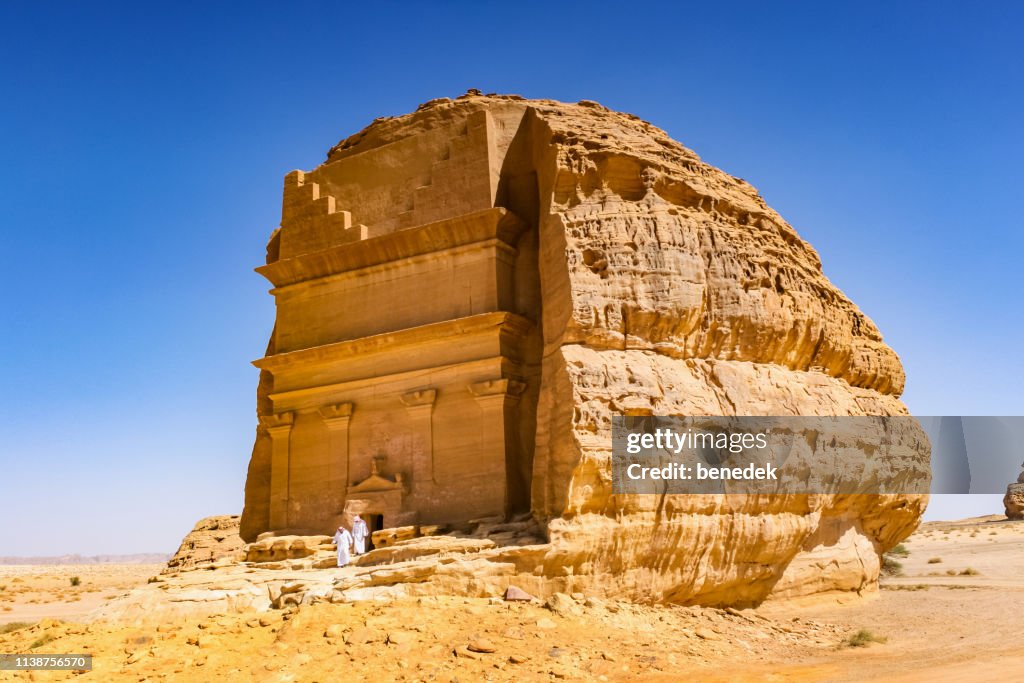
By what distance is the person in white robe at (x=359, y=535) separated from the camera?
15.3 m

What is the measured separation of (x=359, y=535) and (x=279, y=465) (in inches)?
136

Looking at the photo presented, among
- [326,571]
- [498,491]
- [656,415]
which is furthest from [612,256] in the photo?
[326,571]

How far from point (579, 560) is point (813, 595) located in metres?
5.48

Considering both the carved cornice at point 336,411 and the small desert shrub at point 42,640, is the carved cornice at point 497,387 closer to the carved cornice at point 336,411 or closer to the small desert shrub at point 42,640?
the carved cornice at point 336,411

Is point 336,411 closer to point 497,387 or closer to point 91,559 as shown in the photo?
point 497,387

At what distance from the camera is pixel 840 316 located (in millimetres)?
17125

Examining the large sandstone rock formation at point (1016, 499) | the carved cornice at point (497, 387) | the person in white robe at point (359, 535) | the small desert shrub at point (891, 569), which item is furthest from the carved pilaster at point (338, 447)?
the large sandstone rock formation at point (1016, 499)

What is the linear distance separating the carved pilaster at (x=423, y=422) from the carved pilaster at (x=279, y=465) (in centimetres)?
321

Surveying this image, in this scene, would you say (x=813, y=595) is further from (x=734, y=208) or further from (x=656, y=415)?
(x=734, y=208)

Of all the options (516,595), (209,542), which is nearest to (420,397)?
(516,595)

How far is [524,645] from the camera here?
1065 cm

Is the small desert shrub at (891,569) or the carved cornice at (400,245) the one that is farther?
the small desert shrub at (891,569)

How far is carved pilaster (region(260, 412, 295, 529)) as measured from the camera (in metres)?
17.5

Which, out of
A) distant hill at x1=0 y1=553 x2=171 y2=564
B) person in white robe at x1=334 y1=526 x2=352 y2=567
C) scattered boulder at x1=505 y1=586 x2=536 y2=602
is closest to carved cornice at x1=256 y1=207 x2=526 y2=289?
person in white robe at x1=334 y1=526 x2=352 y2=567
